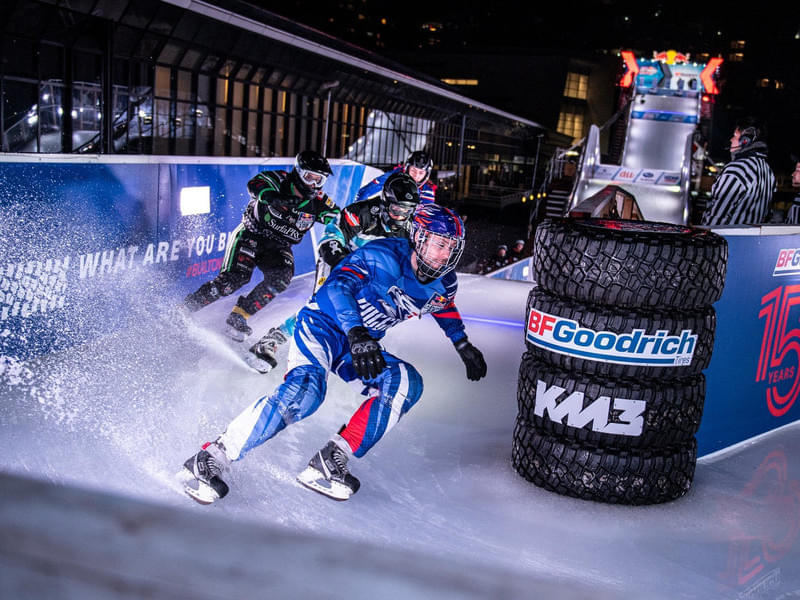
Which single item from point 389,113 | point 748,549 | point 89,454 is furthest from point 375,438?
point 389,113

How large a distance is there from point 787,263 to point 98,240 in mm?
5163

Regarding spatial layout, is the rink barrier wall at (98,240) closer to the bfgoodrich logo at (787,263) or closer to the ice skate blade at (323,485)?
the ice skate blade at (323,485)

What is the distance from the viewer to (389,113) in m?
25.8

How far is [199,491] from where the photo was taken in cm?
316

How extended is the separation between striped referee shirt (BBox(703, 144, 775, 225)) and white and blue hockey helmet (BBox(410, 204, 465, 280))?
3.20m

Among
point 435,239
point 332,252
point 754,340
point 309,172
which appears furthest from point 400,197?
point 754,340

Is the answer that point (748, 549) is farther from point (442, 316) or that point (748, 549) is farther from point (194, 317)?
point (194, 317)

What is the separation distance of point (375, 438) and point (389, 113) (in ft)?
77.2

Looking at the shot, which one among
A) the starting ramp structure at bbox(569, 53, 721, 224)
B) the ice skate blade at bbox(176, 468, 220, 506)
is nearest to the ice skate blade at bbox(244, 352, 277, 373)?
the ice skate blade at bbox(176, 468, 220, 506)

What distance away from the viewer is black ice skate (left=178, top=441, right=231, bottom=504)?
3.16 meters

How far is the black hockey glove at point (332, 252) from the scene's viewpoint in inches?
239

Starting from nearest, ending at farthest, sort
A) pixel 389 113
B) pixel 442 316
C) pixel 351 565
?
pixel 351 565
pixel 442 316
pixel 389 113

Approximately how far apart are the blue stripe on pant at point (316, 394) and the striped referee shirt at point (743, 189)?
359 cm

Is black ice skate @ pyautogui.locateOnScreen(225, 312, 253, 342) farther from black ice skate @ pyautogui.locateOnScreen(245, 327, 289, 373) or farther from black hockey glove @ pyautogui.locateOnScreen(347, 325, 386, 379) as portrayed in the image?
black hockey glove @ pyautogui.locateOnScreen(347, 325, 386, 379)
